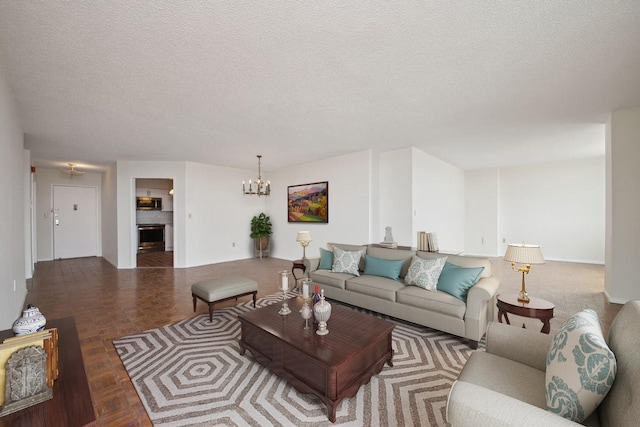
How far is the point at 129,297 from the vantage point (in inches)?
158

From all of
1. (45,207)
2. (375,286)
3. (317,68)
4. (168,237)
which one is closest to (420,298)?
(375,286)

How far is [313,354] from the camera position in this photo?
173 centimetres

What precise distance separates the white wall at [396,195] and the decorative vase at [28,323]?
504 centimetres

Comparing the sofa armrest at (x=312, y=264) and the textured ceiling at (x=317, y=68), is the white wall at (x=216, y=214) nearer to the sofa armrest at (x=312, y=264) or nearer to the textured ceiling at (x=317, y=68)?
the textured ceiling at (x=317, y=68)

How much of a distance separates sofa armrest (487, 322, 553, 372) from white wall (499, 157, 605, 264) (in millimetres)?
7445

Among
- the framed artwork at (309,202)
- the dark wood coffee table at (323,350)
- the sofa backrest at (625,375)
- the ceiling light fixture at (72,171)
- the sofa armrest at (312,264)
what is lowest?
the dark wood coffee table at (323,350)

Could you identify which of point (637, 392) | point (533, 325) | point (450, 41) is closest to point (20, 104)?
point (450, 41)

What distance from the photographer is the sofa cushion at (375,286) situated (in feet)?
9.91

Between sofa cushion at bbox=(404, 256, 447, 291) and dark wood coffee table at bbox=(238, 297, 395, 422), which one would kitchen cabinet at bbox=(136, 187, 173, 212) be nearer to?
dark wood coffee table at bbox=(238, 297, 395, 422)

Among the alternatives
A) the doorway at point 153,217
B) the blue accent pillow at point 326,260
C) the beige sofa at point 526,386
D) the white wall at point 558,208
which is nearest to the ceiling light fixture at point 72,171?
the doorway at point 153,217

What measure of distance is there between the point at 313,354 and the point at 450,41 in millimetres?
2478

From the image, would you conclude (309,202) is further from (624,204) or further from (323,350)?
(624,204)

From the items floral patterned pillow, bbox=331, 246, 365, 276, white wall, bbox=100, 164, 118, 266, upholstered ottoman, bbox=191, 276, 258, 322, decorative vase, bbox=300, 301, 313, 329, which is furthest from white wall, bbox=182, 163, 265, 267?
decorative vase, bbox=300, 301, 313, 329

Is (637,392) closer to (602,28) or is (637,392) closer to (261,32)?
(602,28)
